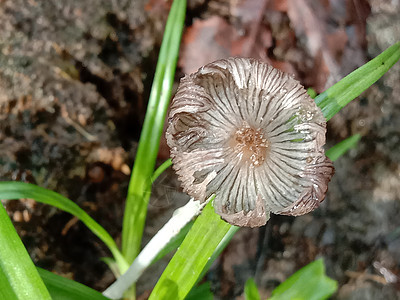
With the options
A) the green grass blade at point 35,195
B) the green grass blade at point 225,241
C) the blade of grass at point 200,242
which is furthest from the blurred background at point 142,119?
the blade of grass at point 200,242

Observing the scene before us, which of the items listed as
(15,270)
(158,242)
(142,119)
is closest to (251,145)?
(158,242)

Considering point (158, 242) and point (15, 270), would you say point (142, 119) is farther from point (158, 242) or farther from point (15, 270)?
point (15, 270)

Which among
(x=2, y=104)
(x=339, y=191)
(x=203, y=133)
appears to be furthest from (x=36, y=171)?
(x=339, y=191)

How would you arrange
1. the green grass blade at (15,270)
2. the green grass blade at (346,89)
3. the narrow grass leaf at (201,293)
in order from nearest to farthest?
the green grass blade at (15,270)
the green grass blade at (346,89)
the narrow grass leaf at (201,293)

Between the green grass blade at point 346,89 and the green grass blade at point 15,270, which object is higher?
the green grass blade at point 15,270

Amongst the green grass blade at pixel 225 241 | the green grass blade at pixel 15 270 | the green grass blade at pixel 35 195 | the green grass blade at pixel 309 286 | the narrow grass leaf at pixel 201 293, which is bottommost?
the green grass blade at pixel 309 286

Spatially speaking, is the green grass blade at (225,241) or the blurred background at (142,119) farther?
the blurred background at (142,119)

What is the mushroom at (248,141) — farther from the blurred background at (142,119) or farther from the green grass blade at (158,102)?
the blurred background at (142,119)

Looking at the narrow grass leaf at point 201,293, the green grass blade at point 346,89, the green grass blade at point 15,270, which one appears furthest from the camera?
the narrow grass leaf at point 201,293

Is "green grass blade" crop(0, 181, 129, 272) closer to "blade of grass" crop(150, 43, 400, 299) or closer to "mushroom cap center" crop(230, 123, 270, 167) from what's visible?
"blade of grass" crop(150, 43, 400, 299)
